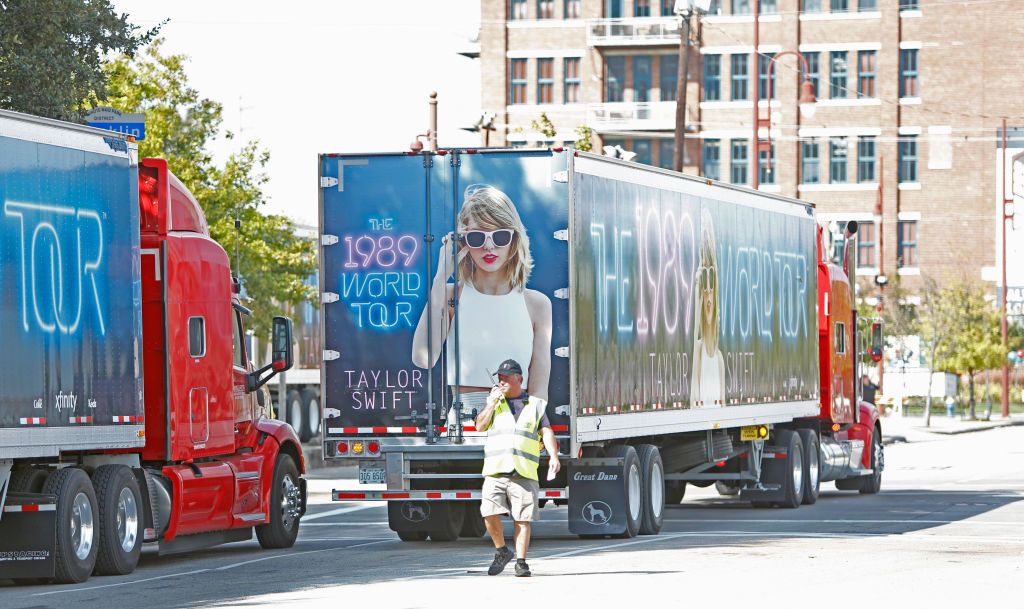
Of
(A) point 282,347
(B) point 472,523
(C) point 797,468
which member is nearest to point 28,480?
(A) point 282,347

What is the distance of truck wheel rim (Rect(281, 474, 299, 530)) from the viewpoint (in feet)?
64.1

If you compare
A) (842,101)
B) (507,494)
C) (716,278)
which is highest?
(842,101)

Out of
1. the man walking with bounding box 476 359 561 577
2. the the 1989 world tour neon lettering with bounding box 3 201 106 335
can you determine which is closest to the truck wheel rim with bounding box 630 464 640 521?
the man walking with bounding box 476 359 561 577

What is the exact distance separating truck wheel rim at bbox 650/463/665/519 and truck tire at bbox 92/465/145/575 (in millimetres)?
5530

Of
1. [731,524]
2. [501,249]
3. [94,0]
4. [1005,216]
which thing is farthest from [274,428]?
[1005,216]

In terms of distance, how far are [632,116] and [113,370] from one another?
6193cm

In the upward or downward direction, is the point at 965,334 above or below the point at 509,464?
below

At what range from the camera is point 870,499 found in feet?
87.5

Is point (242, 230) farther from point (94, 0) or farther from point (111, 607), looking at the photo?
point (111, 607)

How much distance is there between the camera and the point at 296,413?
45156 mm

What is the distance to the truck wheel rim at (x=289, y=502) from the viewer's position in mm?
19531

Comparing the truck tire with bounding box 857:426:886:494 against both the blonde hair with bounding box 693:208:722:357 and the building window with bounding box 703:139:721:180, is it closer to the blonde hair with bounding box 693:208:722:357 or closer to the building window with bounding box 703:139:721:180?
the blonde hair with bounding box 693:208:722:357

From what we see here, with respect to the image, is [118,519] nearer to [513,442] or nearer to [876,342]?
[513,442]

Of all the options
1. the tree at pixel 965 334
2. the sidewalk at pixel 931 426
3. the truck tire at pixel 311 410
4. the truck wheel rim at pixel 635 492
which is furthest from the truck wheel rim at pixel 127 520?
the tree at pixel 965 334
